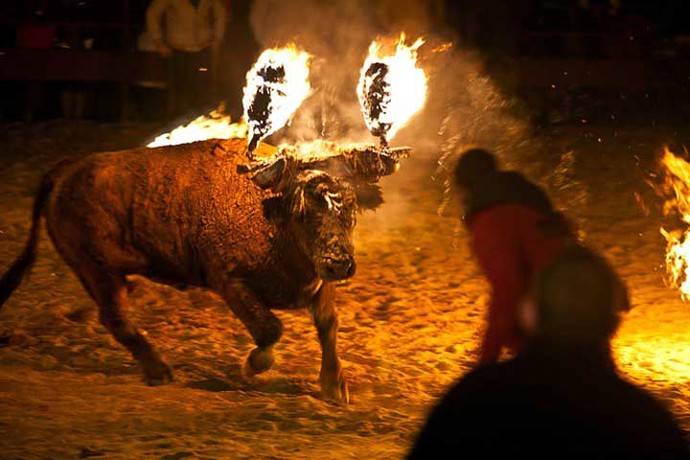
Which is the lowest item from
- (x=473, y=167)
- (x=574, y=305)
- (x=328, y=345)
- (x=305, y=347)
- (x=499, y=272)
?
(x=305, y=347)

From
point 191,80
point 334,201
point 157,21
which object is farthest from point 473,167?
point 191,80

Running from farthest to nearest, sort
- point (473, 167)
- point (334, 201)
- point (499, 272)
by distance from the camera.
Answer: point (334, 201) → point (473, 167) → point (499, 272)

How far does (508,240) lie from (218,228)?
2530 mm

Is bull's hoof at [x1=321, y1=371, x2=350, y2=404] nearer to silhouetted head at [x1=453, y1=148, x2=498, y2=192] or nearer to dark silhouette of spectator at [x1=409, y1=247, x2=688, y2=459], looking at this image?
silhouetted head at [x1=453, y1=148, x2=498, y2=192]

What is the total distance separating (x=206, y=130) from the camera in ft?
46.6

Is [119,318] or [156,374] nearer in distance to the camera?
[156,374]

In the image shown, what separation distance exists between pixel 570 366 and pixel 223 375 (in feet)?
17.0

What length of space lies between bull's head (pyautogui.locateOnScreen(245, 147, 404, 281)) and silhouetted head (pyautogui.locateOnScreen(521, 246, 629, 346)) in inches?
140

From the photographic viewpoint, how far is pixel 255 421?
6.77 m

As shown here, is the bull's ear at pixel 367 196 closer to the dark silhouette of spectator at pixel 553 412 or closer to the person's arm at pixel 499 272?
the person's arm at pixel 499 272

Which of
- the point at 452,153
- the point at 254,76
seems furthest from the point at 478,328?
the point at 452,153

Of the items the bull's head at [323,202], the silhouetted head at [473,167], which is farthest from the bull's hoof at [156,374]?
the silhouetted head at [473,167]

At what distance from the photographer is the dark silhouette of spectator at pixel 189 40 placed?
15750mm

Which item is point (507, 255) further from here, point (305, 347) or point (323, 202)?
point (305, 347)
